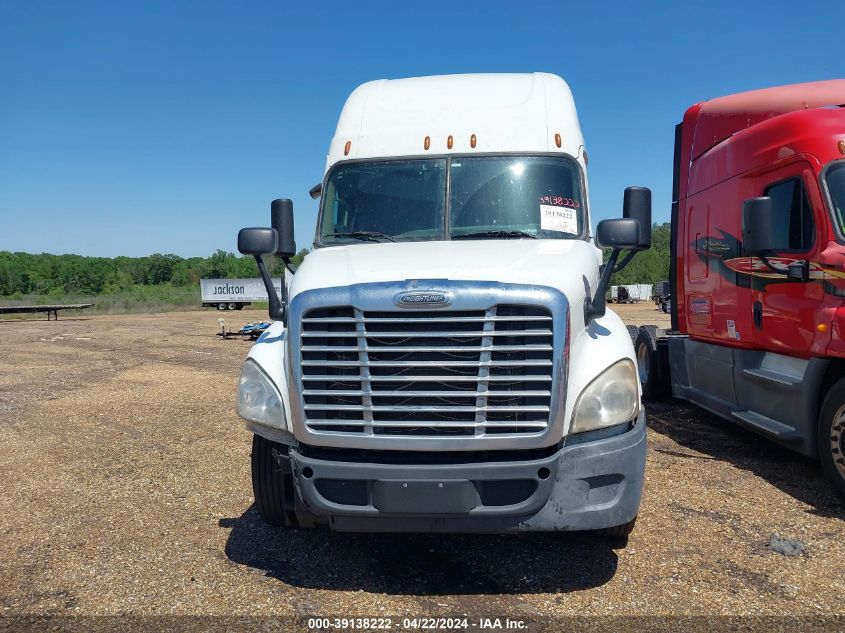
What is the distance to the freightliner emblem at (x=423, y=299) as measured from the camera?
350cm

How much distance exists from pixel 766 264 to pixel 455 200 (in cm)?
287

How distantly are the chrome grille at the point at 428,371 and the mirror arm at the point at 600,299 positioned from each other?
625 millimetres

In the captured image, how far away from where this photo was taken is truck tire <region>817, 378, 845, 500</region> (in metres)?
5.10

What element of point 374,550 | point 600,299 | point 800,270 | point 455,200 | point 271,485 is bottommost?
point 374,550

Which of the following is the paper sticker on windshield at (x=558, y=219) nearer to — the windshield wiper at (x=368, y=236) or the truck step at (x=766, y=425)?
the windshield wiper at (x=368, y=236)

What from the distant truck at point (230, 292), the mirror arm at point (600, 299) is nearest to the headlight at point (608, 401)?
the mirror arm at point (600, 299)

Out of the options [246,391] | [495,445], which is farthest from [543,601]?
[246,391]

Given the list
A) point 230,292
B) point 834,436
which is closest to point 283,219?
point 834,436

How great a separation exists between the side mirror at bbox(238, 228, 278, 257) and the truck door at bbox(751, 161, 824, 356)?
4.19 m

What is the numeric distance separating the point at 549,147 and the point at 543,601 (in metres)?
3.24

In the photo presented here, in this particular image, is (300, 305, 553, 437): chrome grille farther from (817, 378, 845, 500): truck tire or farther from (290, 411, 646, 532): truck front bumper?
(817, 378, 845, 500): truck tire

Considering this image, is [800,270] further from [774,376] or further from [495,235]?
[495,235]

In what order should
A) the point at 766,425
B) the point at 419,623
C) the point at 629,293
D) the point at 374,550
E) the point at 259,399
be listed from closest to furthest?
the point at 419,623 < the point at 259,399 < the point at 374,550 < the point at 766,425 < the point at 629,293

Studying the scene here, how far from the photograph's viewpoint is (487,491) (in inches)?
138
